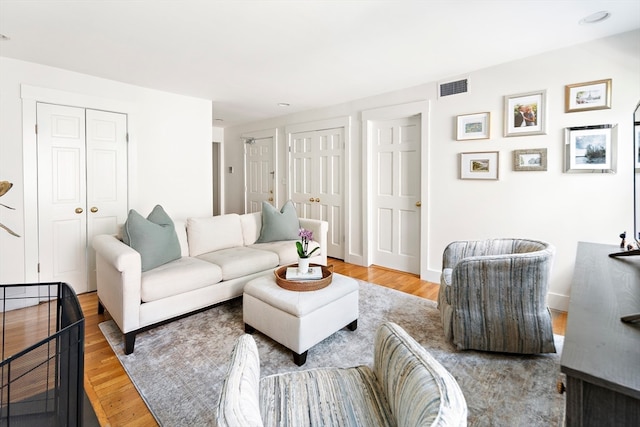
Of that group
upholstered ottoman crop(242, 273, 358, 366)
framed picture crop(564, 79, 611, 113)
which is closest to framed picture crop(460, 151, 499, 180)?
framed picture crop(564, 79, 611, 113)

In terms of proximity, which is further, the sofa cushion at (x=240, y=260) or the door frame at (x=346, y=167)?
the door frame at (x=346, y=167)

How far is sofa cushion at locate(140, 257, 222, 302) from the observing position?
2324 mm

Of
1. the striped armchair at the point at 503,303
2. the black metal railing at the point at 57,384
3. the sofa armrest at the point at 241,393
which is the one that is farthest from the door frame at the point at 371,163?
the black metal railing at the point at 57,384

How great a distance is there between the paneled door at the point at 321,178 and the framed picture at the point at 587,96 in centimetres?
254

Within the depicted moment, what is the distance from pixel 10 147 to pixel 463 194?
14.4 ft

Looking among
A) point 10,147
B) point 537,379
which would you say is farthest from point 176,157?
point 537,379

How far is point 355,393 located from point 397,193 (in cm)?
318

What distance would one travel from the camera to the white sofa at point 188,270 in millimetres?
2215

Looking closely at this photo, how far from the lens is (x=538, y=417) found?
5.19ft

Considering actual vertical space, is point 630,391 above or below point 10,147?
below

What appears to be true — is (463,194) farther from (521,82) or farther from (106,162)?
(106,162)

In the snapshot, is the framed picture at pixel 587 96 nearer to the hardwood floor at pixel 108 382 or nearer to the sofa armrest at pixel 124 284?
the hardwood floor at pixel 108 382

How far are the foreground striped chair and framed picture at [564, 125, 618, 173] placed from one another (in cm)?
259

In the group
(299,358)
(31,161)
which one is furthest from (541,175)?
(31,161)
